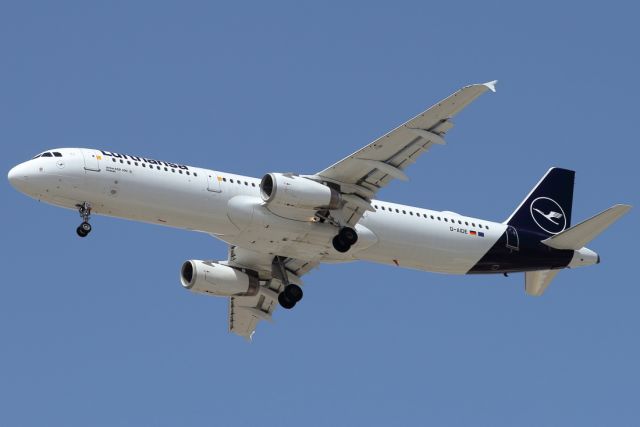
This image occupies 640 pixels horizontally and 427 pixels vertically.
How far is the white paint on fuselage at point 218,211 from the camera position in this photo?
5172 centimetres

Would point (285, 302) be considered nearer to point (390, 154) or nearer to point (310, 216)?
point (310, 216)

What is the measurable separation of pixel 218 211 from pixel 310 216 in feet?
12.2

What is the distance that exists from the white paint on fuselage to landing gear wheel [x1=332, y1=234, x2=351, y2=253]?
287mm

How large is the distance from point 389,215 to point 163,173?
32.4ft

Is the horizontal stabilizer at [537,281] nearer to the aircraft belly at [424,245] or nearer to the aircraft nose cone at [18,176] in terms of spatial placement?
the aircraft belly at [424,245]

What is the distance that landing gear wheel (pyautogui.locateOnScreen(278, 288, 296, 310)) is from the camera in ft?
193

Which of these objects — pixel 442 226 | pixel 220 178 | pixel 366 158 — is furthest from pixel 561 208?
pixel 220 178

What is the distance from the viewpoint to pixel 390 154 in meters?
52.7

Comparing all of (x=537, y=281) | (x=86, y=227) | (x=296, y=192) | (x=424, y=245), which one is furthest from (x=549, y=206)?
(x=86, y=227)

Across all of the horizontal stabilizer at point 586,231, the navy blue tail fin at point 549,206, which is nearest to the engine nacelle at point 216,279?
the navy blue tail fin at point 549,206

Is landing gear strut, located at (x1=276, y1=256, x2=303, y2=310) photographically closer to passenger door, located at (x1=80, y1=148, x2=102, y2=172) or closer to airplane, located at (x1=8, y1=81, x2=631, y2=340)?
airplane, located at (x1=8, y1=81, x2=631, y2=340)

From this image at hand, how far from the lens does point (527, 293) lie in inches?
2416

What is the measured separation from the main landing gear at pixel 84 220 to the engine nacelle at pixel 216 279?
8629 millimetres

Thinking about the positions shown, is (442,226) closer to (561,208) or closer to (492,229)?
(492,229)
